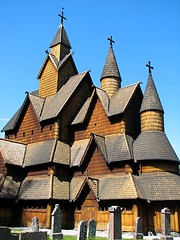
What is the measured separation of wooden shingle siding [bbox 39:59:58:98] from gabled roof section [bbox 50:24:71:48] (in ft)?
8.49

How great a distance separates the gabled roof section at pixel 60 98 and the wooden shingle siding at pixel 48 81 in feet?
2.94

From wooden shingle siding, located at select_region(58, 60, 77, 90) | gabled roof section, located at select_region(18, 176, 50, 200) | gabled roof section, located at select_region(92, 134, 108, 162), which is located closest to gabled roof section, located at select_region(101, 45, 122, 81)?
wooden shingle siding, located at select_region(58, 60, 77, 90)

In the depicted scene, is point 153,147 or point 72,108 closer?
point 153,147

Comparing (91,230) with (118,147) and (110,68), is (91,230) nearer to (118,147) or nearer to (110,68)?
(118,147)

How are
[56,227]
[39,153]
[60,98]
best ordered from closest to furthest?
[56,227] < [39,153] < [60,98]

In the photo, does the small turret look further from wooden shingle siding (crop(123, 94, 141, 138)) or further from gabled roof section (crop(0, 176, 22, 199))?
gabled roof section (crop(0, 176, 22, 199))

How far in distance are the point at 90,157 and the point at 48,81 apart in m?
11.0

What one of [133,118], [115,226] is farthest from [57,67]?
[115,226]

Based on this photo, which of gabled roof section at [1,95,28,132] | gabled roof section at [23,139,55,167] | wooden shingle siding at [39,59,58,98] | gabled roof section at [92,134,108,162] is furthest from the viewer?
wooden shingle siding at [39,59,58,98]

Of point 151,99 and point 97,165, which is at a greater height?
point 151,99

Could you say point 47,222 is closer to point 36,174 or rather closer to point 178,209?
point 36,174

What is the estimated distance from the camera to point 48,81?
33688 millimetres

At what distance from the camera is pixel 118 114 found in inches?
1045

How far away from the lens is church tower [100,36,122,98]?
102 feet
